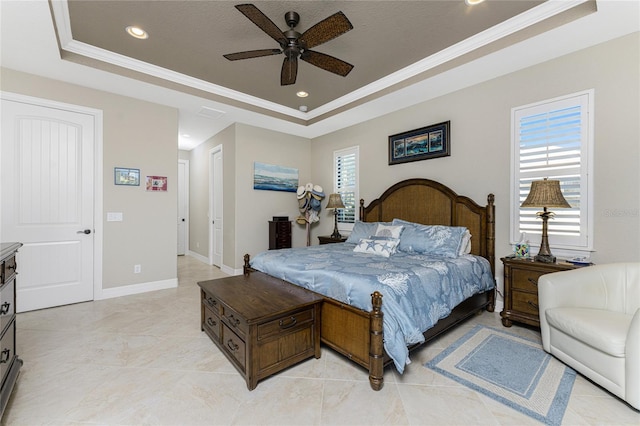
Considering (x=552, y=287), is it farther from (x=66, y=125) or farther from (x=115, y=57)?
(x=66, y=125)

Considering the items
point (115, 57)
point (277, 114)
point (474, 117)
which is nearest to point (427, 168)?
point (474, 117)

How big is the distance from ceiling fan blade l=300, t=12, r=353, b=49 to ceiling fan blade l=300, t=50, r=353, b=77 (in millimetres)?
188

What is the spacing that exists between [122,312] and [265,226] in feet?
8.72

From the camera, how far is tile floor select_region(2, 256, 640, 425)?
162cm

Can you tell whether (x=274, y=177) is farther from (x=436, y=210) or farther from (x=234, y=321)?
(x=234, y=321)

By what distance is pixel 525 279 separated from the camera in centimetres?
273

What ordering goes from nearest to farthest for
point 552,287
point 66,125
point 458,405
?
point 458,405, point 552,287, point 66,125

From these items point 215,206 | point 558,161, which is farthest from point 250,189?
point 558,161

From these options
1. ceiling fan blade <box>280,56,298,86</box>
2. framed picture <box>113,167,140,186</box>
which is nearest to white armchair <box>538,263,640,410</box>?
ceiling fan blade <box>280,56,298,86</box>

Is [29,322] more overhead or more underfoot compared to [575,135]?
more underfoot

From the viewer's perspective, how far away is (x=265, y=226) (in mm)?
5418

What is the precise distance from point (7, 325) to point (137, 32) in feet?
8.87

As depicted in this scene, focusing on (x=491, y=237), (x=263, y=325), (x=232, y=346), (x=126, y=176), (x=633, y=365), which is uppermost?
(x=126, y=176)

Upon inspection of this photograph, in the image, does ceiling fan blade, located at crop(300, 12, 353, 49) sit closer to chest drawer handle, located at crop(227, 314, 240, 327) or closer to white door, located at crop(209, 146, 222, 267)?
chest drawer handle, located at crop(227, 314, 240, 327)
